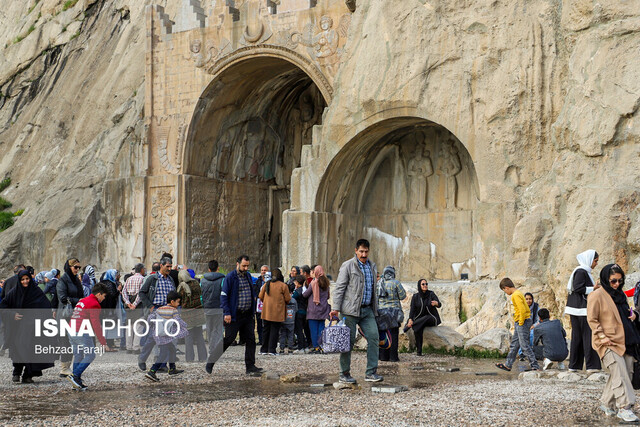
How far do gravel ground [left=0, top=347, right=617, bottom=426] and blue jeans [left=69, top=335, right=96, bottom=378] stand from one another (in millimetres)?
270

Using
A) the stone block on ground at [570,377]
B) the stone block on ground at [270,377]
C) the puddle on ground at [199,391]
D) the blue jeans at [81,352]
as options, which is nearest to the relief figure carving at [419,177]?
the puddle on ground at [199,391]

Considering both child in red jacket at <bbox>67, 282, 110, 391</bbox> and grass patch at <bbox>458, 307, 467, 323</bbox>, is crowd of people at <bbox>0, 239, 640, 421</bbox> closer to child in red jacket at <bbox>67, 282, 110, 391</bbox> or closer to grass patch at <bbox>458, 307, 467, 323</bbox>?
child in red jacket at <bbox>67, 282, 110, 391</bbox>

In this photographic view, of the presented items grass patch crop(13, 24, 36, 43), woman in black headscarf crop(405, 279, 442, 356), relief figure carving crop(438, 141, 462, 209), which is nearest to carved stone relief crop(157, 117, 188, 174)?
relief figure carving crop(438, 141, 462, 209)

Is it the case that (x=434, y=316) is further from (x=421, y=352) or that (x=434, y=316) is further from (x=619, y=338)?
(x=619, y=338)

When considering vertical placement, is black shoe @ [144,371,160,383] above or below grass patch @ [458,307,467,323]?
below

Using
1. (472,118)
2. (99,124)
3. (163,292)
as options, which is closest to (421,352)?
(163,292)

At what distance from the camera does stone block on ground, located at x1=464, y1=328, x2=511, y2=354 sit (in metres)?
13.2

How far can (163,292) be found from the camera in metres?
11.5

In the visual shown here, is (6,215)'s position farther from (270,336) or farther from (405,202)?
(270,336)

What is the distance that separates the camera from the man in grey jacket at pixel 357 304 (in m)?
9.63

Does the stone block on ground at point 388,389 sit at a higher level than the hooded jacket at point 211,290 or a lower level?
lower

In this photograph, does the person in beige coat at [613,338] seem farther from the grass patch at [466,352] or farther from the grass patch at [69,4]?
the grass patch at [69,4]

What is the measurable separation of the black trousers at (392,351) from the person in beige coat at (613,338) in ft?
16.2

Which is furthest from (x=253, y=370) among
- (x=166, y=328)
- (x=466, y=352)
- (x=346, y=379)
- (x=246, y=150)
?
(x=246, y=150)
